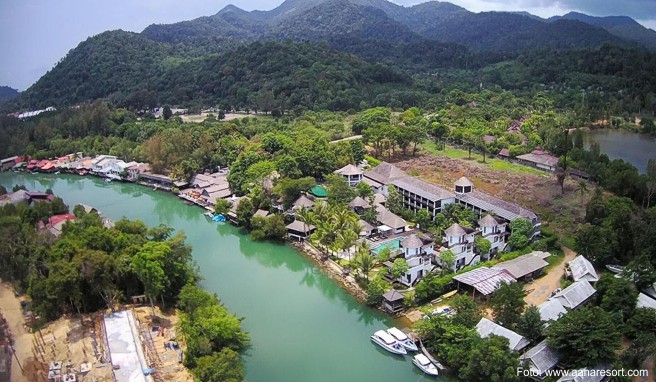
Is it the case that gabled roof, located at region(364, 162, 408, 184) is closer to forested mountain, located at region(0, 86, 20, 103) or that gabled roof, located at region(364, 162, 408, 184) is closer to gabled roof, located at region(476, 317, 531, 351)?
gabled roof, located at region(476, 317, 531, 351)

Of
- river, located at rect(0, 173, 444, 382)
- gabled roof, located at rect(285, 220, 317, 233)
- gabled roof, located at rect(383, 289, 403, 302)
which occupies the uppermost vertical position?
gabled roof, located at rect(285, 220, 317, 233)

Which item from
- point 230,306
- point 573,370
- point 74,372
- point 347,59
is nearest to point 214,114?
point 347,59

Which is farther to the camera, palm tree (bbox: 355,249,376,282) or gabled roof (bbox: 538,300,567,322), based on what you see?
palm tree (bbox: 355,249,376,282)

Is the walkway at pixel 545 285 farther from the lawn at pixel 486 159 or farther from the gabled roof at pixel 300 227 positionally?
the lawn at pixel 486 159

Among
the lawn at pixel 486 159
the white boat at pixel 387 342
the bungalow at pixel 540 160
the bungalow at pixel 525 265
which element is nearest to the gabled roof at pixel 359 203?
the bungalow at pixel 525 265

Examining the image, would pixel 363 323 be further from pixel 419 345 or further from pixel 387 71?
pixel 387 71

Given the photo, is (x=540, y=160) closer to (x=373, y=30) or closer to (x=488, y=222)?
(x=488, y=222)

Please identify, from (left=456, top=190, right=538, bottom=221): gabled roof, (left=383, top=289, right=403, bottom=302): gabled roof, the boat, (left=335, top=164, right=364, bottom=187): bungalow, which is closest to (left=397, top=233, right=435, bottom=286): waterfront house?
(left=383, top=289, right=403, bottom=302): gabled roof
